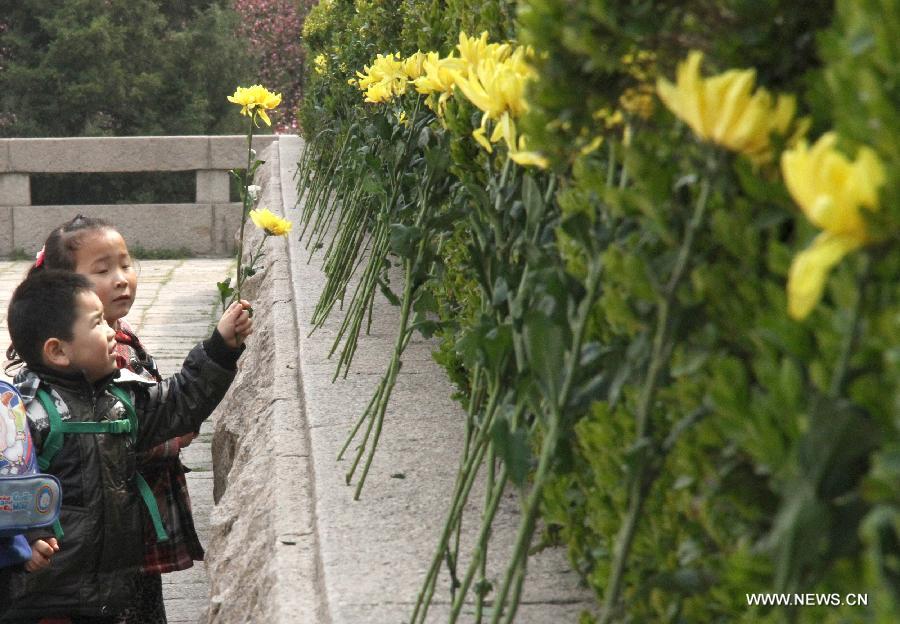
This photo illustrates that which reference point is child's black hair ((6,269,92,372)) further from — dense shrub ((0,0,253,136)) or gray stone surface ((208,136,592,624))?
dense shrub ((0,0,253,136))

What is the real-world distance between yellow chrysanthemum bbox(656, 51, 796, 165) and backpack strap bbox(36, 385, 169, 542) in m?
2.34

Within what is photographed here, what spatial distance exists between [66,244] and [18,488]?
109cm

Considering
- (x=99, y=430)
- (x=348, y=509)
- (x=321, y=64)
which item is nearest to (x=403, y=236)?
(x=348, y=509)

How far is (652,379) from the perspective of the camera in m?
1.26

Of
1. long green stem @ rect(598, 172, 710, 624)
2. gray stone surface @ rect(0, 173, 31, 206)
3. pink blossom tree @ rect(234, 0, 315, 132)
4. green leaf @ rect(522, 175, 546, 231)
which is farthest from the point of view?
pink blossom tree @ rect(234, 0, 315, 132)

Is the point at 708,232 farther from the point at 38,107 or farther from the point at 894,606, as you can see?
the point at 38,107

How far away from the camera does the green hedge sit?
38.0 inches

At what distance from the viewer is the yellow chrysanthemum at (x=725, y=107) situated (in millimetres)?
1067

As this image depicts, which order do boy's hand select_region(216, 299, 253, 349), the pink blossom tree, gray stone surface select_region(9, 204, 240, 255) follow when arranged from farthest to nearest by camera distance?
1. the pink blossom tree
2. gray stone surface select_region(9, 204, 240, 255)
3. boy's hand select_region(216, 299, 253, 349)

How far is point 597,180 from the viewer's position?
164cm

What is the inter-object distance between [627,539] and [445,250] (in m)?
2.33

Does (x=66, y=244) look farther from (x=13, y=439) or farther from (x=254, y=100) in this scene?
(x=13, y=439)

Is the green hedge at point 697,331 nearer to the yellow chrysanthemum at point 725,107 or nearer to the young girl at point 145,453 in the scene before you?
the yellow chrysanthemum at point 725,107

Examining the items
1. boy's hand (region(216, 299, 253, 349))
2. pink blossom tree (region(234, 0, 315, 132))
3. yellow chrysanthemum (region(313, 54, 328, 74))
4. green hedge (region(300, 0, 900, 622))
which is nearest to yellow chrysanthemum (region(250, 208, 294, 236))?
Result: boy's hand (region(216, 299, 253, 349))
